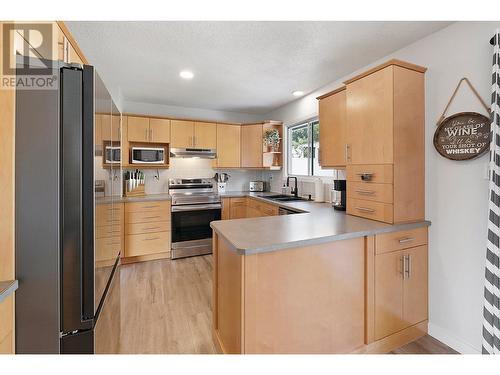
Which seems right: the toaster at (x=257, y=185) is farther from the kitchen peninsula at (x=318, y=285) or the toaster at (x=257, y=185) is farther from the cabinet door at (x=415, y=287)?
the cabinet door at (x=415, y=287)

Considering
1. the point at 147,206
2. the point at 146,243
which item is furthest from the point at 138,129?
the point at 146,243

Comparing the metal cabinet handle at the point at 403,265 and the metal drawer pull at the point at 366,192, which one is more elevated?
the metal drawer pull at the point at 366,192

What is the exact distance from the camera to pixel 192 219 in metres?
3.76

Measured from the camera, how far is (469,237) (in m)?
1.70

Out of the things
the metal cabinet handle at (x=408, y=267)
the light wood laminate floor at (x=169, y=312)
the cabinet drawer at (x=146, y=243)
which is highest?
the metal cabinet handle at (x=408, y=267)

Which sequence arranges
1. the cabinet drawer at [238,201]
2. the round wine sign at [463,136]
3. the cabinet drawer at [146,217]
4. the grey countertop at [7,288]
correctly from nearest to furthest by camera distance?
1. the grey countertop at [7,288]
2. the round wine sign at [463,136]
3. the cabinet drawer at [146,217]
4. the cabinet drawer at [238,201]

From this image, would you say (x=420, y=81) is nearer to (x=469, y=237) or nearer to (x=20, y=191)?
(x=469, y=237)

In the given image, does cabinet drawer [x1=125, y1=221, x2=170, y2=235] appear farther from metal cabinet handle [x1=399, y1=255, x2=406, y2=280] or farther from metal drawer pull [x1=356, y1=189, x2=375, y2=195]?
metal cabinet handle [x1=399, y1=255, x2=406, y2=280]

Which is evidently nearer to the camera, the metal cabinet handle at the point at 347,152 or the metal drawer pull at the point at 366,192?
the metal drawer pull at the point at 366,192

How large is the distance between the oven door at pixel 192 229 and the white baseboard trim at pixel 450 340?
9.47 feet

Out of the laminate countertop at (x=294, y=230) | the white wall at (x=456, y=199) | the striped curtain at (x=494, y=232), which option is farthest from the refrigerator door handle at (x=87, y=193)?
the white wall at (x=456, y=199)

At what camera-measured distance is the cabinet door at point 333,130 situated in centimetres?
242

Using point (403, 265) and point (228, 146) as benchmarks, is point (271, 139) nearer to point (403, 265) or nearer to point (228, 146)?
point (228, 146)
